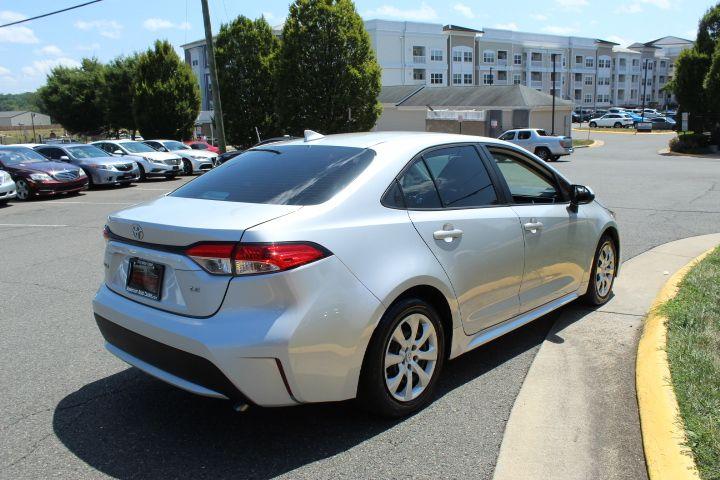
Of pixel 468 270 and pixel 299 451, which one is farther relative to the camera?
pixel 468 270

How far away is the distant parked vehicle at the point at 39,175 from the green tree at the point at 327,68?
1309 cm

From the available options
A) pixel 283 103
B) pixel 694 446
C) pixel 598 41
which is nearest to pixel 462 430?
pixel 694 446

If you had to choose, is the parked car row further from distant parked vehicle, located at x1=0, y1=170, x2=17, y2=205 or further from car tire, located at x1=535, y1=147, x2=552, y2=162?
car tire, located at x1=535, y1=147, x2=552, y2=162

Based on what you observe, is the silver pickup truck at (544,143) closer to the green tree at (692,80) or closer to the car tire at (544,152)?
the car tire at (544,152)

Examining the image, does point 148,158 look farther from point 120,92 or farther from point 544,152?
point 120,92

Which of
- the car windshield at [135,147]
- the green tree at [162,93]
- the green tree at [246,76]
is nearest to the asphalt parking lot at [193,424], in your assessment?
the car windshield at [135,147]

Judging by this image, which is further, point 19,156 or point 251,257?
point 19,156

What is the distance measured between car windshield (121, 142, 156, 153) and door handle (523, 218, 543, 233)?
21248 millimetres

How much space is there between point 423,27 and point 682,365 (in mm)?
79254

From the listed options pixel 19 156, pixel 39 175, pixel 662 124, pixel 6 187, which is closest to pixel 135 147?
pixel 19 156

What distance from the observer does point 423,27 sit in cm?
7800

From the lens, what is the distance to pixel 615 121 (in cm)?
6806

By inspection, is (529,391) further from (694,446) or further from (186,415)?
(186,415)

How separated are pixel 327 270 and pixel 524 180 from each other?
2.52 m
